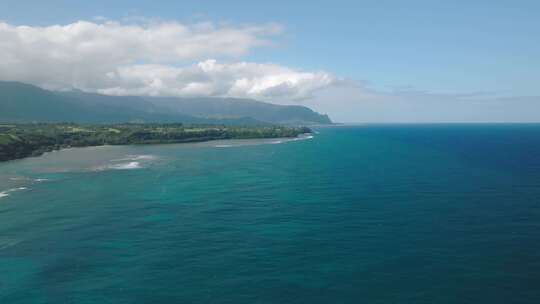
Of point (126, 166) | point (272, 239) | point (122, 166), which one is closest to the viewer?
point (272, 239)

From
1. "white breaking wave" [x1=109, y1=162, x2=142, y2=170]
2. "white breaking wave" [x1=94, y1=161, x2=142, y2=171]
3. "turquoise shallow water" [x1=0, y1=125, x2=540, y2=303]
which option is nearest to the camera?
"turquoise shallow water" [x1=0, y1=125, x2=540, y2=303]

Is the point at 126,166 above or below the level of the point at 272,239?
above

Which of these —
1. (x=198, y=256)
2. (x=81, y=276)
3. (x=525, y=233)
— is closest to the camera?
(x=81, y=276)

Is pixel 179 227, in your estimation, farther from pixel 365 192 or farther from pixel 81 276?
pixel 365 192

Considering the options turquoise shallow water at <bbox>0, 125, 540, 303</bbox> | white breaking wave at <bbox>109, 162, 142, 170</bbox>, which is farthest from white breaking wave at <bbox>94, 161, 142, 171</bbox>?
turquoise shallow water at <bbox>0, 125, 540, 303</bbox>

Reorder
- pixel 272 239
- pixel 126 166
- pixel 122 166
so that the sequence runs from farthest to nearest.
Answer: pixel 122 166 < pixel 126 166 < pixel 272 239

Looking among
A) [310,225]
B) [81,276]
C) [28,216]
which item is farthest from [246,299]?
[28,216]

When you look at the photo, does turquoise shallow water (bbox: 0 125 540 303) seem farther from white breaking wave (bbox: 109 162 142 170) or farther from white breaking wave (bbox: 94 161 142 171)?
white breaking wave (bbox: 109 162 142 170)

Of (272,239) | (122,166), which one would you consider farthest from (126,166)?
(272,239)

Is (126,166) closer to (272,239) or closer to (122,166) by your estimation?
(122,166)
